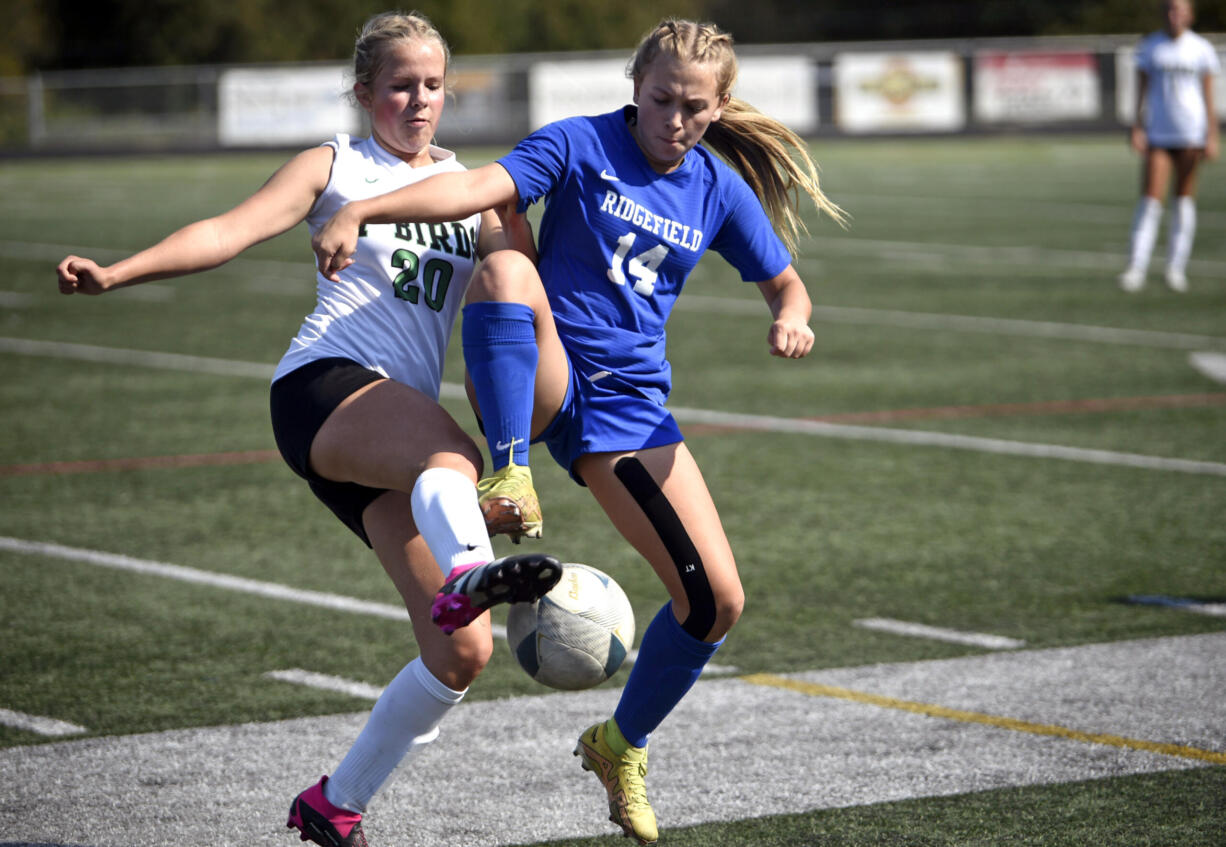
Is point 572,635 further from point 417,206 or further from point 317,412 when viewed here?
point 417,206

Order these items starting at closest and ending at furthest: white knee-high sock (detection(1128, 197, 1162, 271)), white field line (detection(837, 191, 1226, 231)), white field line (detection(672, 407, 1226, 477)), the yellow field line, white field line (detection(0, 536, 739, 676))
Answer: the yellow field line < white field line (detection(0, 536, 739, 676)) < white field line (detection(672, 407, 1226, 477)) < white knee-high sock (detection(1128, 197, 1162, 271)) < white field line (detection(837, 191, 1226, 231))

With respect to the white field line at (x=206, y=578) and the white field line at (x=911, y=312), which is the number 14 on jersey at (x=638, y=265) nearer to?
the white field line at (x=206, y=578)

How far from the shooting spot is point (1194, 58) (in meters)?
16.3

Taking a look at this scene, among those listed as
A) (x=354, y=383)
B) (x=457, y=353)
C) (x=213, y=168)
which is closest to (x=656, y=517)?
(x=354, y=383)

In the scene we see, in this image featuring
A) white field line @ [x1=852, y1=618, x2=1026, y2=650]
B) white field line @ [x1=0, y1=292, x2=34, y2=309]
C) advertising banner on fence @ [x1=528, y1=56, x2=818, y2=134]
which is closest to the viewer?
white field line @ [x1=852, y1=618, x2=1026, y2=650]

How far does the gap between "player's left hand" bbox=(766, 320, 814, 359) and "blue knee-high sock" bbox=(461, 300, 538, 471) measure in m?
0.66

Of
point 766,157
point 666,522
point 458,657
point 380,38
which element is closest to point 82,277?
point 380,38

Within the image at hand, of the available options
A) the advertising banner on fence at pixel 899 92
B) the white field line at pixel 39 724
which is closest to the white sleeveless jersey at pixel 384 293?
the white field line at pixel 39 724

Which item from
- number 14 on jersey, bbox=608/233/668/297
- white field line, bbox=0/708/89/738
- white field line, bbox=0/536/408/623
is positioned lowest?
white field line, bbox=0/536/408/623

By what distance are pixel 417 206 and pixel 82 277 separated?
2.45 feet

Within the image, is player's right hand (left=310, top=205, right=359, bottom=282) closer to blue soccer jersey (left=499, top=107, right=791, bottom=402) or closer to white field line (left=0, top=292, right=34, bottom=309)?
blue soccer jersey (left=499, top=107, right=791, bottom=402)

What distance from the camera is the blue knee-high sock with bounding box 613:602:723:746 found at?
4508 mm

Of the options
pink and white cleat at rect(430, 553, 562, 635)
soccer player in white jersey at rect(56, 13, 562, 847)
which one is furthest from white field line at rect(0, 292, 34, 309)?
pink and white cleat at rect(430, 553, 562, 635)

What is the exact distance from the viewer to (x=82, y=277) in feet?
11.8
